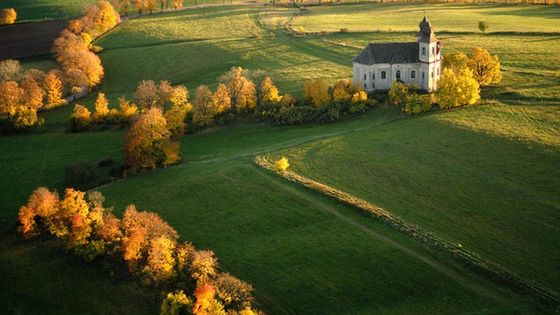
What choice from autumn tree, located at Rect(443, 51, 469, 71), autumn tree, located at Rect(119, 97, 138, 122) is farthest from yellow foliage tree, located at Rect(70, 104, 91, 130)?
autumn tree, located at Rect(443, 51, 469, 71)

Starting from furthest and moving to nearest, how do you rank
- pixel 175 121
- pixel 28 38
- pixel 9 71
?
pixel 28 38 → pixel 9 71 → pixel 175 121

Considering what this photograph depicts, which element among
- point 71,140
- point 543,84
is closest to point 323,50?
point 543,84

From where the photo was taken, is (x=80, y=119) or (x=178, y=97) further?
(x=178, y=97)

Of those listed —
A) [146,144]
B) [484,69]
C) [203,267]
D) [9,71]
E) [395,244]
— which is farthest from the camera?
[9,71]

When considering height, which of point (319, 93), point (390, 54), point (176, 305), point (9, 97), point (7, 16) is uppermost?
point (7, 16)

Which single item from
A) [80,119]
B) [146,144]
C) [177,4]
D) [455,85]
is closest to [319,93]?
[455,85]

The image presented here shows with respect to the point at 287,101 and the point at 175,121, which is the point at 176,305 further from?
the point at 287,101

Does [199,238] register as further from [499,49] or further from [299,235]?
[499,49]
